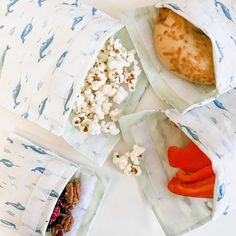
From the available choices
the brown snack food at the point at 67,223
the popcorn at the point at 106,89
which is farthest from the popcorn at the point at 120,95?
the brown snack food at the point at 67,223

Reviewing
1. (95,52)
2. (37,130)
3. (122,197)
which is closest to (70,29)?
(95,52)

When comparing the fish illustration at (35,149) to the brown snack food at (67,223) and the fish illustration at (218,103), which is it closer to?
the brown snack food at (67,223)

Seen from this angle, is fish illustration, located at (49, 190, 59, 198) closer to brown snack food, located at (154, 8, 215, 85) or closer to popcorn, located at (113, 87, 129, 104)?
popcorn, located at (113, 87, 129, 104)

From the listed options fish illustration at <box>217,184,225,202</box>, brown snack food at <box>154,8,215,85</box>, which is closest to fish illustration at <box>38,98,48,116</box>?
brown snack food at <box>154,8,215,85</box>

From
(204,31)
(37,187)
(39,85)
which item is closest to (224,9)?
(204,31)

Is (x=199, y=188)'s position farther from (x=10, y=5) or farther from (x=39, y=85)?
(x=10, y=5)

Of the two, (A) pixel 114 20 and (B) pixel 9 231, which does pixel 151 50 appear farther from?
(B) pixel 9 231
